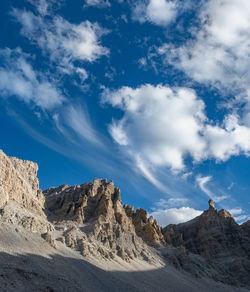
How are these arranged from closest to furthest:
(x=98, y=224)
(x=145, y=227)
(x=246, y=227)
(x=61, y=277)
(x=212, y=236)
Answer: (x=61, y=277), (x=98, y=224), (x=145, y=227), (x=212, y=236), (x=246, y=227)

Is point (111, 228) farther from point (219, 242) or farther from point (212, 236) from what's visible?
point (219, 242)

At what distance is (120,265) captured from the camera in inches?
2159

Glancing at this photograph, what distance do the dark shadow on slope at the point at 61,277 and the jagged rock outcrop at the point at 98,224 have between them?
28.7 feet

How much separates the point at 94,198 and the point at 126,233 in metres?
19.4

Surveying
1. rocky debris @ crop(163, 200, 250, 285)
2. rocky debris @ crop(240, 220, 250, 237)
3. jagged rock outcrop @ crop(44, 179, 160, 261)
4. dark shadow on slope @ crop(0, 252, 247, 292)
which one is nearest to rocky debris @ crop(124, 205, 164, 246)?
jagged rock outcrop @ crop(44, 179, 160, 261)

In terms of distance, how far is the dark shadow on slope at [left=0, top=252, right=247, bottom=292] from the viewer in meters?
25.8

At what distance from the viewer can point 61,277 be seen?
3178cm

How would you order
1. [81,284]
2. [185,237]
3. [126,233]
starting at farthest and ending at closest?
[185,237], [126,233], [81,284]

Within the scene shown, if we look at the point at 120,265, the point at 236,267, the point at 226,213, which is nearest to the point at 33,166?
the point at 120,265

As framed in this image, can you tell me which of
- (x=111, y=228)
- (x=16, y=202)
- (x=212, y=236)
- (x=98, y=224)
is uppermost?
(x=212, y=236)

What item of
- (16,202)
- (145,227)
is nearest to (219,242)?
(145,227)

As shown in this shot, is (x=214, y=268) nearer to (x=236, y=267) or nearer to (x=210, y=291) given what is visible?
(x=236, y=267)

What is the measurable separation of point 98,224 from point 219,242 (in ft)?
238

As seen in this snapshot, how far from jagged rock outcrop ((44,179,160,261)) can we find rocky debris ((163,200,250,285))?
23501 mm
